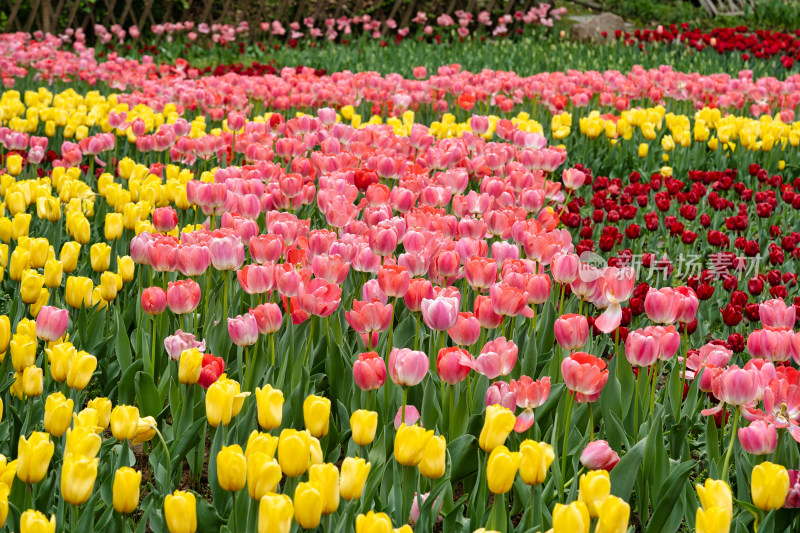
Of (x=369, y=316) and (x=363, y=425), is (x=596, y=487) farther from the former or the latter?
(x=369, y=316)

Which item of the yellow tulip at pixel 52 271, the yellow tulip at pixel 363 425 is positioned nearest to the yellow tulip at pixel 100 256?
the yellow tulip at pixel 52 271

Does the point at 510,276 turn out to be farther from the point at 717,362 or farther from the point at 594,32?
the point at 594,32

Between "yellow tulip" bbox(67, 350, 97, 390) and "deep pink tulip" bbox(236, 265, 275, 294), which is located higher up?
"deep pink tulip" bbox(236, 265, 275, 294)

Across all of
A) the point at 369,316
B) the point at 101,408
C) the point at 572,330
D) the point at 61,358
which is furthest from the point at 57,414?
the point at 572,330

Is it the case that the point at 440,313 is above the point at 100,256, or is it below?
above

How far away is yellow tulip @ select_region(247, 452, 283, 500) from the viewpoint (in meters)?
1.39

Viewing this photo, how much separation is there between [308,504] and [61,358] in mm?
848

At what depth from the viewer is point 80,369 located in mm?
1859

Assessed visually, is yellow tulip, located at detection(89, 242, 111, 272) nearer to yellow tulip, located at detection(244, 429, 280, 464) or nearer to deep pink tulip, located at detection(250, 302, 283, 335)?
deep pink tulip, located at detection(250, 302, 283, 335)

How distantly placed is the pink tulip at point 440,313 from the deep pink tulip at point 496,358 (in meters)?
0.11

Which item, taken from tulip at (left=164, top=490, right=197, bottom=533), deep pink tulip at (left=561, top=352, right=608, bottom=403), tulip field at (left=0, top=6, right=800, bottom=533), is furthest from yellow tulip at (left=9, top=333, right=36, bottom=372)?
deep pink tulip at (left=561, top=352, right=608, bottom=403)

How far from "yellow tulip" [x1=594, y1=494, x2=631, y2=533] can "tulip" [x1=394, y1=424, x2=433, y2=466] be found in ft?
1.15

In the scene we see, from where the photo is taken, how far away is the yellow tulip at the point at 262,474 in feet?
4.57

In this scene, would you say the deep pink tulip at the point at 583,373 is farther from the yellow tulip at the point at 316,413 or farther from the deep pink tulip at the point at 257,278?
the deep pink tulip at the point at 257,278
